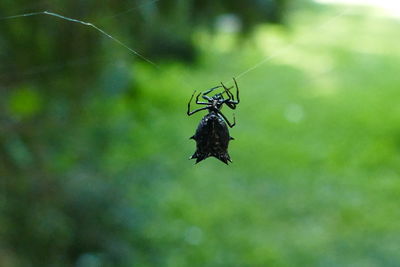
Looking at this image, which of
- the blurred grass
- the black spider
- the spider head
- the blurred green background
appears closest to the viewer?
→ the black spider

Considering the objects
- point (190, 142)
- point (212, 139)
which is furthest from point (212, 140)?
point (190, 142)

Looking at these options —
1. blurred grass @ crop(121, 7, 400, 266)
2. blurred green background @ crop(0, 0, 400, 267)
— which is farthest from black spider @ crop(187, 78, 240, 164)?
blurred grass @ crop(121, 7, 400, 266)

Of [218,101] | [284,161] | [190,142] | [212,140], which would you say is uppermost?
[190,142]

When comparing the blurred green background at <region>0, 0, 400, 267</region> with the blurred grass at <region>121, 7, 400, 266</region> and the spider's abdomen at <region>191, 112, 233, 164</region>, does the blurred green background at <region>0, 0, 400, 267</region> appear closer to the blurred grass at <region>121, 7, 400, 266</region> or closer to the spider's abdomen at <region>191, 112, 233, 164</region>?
the blurred grass at <region>121, 7, 400, 266</region>

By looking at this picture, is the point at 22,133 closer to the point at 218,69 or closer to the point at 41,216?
the point at 41,216

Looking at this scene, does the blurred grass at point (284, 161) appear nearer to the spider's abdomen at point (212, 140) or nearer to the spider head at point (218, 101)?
the spider head at point (218, 101)

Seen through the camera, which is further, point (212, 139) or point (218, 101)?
point (218, 101)

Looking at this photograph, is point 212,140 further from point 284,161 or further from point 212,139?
point 284,161
